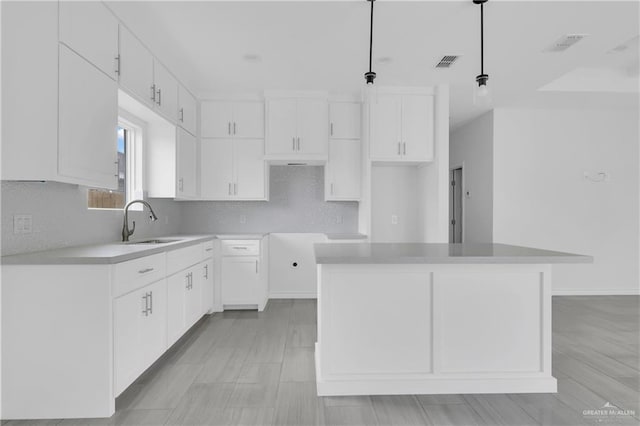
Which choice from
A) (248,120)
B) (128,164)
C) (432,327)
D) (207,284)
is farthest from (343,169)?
(432,327)

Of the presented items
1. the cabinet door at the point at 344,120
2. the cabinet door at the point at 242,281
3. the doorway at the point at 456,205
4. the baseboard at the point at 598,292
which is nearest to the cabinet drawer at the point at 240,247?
the cabinet door at the point at 242,281

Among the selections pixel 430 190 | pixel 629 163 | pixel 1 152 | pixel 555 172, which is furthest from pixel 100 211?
pixel 629 163

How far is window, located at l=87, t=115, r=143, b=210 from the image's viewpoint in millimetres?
3196

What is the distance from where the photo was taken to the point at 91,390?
6.08ft

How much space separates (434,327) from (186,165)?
121 inches

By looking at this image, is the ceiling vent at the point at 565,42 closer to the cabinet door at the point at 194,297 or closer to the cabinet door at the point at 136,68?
the cabinet door at the point at 136,68

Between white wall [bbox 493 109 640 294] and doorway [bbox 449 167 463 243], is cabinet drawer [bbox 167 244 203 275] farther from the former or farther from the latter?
doorway [bbox 449 167 463 243]

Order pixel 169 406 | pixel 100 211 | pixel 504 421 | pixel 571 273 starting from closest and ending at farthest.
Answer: pixel 504 421, pixel 169 406, pixel 100 211, pixel 571 273

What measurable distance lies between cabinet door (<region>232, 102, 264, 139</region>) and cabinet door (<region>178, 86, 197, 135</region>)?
47 cm

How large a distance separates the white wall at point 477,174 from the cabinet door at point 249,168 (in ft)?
10.3

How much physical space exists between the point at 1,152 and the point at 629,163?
21.8ft

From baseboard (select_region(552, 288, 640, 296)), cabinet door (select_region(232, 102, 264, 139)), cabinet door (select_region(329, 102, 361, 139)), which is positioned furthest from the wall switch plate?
baseboard (select_region(552, 288, 640, 296))

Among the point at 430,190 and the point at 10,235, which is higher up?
the point at 430,190

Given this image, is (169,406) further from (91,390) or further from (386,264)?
(386,264)
